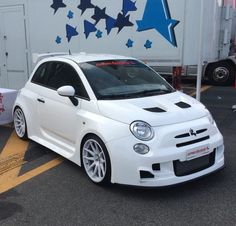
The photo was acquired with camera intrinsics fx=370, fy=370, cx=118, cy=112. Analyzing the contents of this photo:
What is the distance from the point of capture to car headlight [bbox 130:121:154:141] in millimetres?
3965

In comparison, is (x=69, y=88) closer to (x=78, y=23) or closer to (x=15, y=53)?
(x=78, y=23)

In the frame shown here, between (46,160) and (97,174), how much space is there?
1.19m

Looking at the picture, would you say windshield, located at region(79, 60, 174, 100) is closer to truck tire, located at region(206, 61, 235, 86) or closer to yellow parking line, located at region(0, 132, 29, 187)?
yellow parking line, located at region(0, 132, 29, 187)

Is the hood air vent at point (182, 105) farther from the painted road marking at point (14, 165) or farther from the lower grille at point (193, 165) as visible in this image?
the painted road marking at point (14, 165)

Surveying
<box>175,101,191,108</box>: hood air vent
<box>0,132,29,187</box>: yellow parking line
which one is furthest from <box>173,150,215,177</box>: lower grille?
<box>0,132,29,187</box>: yellow parking line

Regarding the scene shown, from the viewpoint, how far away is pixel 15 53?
10578 mm

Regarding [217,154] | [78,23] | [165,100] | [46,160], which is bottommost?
[46,160]

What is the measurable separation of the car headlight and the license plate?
1.51 ft

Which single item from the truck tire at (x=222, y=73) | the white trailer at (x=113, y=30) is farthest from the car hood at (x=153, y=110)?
the truck tire at (x=222, y=73)

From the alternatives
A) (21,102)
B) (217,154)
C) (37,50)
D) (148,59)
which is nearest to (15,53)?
(37,50)

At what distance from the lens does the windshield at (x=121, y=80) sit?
4.72m

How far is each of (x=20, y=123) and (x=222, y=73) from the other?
26.2 ft

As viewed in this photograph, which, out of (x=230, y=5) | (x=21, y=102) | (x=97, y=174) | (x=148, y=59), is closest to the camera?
(x=97, y=174)

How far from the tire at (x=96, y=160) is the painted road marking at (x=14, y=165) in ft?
2.40
